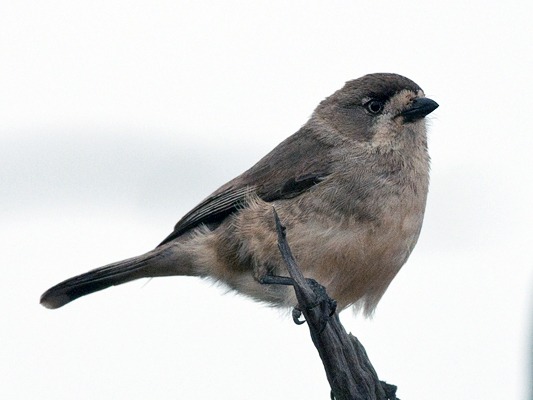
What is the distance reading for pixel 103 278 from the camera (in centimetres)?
604

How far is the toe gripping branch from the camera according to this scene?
3.84 metres

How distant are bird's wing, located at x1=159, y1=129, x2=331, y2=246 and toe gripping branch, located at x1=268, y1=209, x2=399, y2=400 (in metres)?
1.46

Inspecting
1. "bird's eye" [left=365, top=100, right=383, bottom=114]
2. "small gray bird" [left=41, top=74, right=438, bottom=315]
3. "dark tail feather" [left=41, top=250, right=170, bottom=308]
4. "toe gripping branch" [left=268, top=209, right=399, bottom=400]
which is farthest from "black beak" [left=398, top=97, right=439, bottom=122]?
"dark tail feather" [left=41, top=250, right=170, bottom=308]

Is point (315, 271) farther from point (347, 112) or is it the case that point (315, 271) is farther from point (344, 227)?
point (347, 112)

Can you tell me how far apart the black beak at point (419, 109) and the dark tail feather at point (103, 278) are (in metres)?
2.18

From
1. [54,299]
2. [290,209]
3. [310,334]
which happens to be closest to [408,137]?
[290,209]

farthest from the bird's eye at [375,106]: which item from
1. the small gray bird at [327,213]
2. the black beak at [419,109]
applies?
the black beak at [419,109]

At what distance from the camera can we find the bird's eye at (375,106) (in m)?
5.91

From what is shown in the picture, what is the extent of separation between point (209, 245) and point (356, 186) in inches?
48.6

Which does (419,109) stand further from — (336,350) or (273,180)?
(336,350)

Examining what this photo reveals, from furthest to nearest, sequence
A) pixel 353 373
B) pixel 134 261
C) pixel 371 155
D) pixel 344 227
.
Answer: pixel 134 261 < pixel 371 155 < pixel 344 227 < pixel 353 373

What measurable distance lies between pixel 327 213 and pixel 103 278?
2.01m

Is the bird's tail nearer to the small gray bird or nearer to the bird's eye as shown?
the small gray bird

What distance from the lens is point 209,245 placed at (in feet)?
18.7
